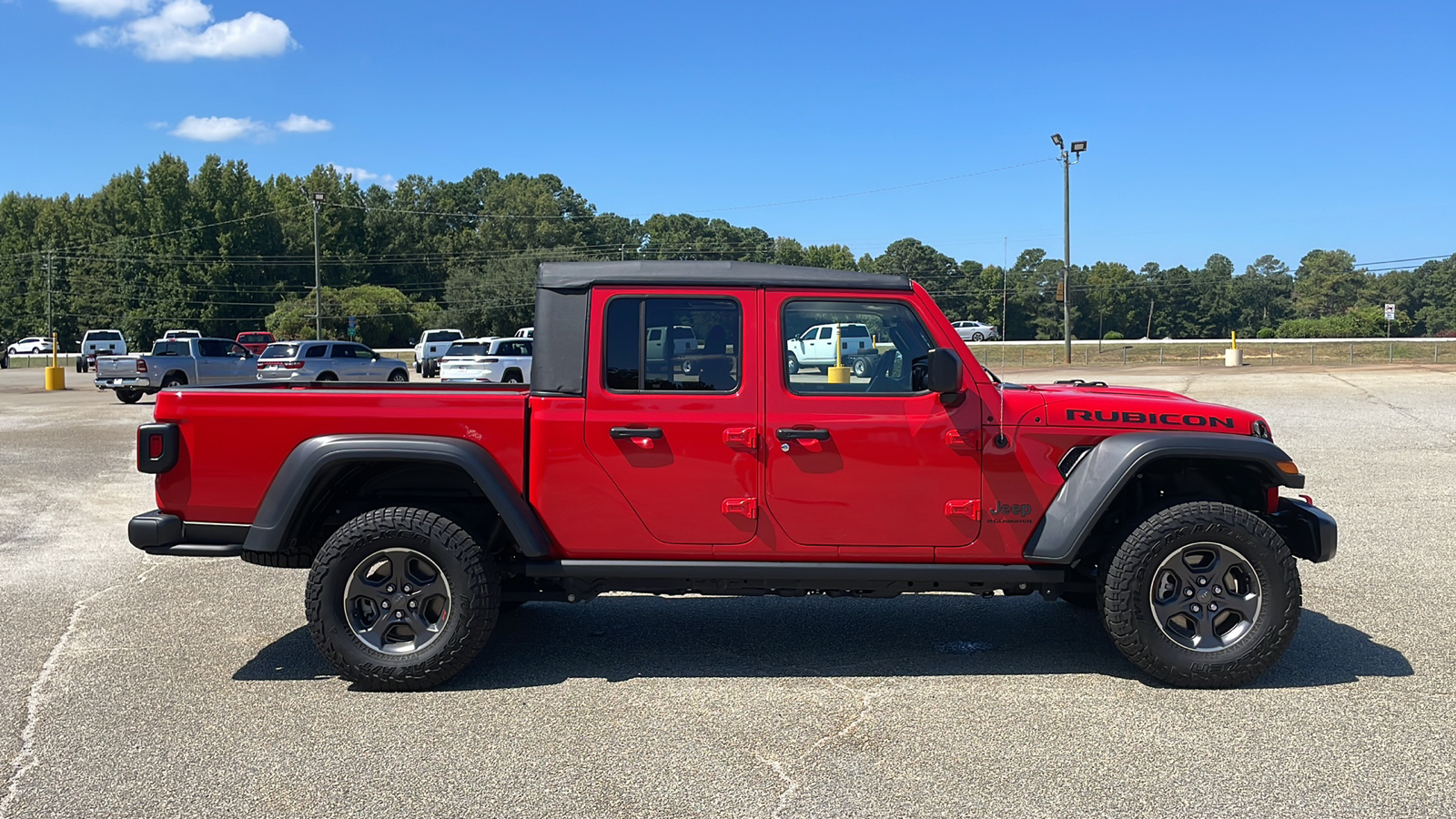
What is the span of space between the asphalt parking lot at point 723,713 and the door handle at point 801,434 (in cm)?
115

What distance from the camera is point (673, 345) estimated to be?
5012mm

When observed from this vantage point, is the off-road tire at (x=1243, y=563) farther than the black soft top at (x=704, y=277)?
No

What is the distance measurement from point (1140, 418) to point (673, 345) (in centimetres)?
218

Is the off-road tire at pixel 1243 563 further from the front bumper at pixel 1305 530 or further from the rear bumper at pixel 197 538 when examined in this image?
the rear bumper at pixel 197 538

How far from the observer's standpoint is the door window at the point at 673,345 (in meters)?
4.98

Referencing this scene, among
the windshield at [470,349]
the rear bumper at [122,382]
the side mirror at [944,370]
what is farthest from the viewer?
the windshield at [470,349]

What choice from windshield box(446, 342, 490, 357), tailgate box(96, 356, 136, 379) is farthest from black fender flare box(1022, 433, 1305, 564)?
windshield box(446, 342, 490, 357)

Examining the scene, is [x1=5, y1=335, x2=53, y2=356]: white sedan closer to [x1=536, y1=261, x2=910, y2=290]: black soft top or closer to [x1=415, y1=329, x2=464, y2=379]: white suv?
[x1=415, y1=329, x2=464, y2=379]: white suv

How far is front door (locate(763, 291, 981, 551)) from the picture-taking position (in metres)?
4.90

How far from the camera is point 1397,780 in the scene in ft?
12.7

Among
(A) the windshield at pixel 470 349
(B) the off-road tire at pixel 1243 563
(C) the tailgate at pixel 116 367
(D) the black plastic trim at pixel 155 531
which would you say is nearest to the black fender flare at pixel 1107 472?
(B) the off-road tire at pixel 1243 563

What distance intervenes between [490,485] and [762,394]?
129cm

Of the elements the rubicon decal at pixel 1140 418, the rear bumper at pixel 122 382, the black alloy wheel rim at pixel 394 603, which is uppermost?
the rubicon decal at pixel 1140 418

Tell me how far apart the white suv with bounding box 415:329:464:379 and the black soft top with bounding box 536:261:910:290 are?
38849mm
